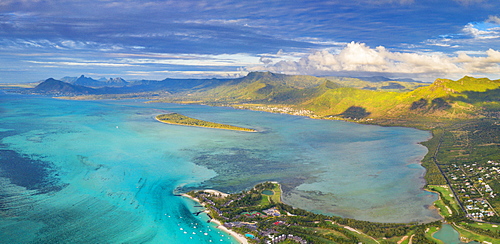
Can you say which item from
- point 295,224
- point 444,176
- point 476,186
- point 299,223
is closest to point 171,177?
point 295,224

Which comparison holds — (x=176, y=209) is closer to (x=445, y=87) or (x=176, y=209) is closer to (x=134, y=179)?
(x=134, y=179)

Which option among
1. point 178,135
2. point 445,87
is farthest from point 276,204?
point 445,87

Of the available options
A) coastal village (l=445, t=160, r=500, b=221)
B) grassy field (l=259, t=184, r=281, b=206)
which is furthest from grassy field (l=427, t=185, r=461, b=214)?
grassy field (l=259, t=184, r=281, b=206)

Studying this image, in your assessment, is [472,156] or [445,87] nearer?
[472,156]

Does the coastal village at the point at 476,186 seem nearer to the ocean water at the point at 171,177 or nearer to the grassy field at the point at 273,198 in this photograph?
the ocean water at the point at 171,177

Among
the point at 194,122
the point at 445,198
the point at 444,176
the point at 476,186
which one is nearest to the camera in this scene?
the point at 445,198

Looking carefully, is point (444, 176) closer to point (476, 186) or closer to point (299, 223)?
point (476, 186)

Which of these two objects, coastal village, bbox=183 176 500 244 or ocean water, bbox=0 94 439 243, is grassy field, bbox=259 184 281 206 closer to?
coastal village, bbox=183 176 500 244

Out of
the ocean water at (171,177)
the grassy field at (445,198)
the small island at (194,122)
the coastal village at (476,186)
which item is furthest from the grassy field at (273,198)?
the small island at (194,122)
